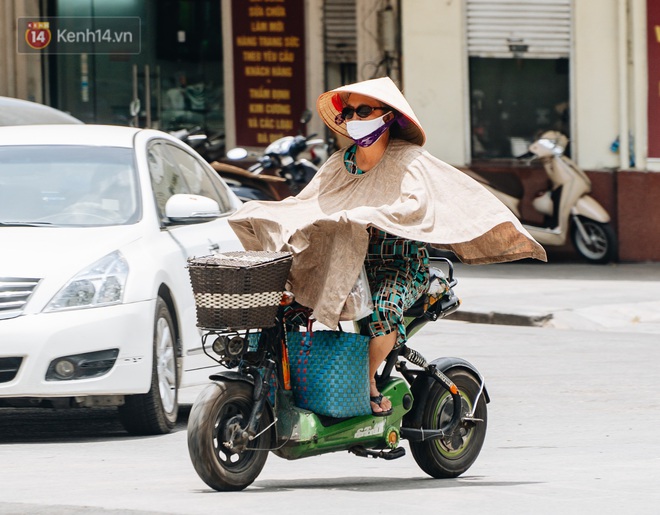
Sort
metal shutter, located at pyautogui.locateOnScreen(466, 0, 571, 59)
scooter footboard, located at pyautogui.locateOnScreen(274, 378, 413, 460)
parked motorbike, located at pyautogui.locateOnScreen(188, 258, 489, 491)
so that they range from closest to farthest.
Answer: parked motorbike, located at pyautogui.locateOnScreen(188, 258, 489, 491)
scooter footboard, located at pyautogui.locateOnScreen(274, 378, 413, 460)
metal shutter, located at pyautogui.locateOnScreen(466, 0, 571, 59)

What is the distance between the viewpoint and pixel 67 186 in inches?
350

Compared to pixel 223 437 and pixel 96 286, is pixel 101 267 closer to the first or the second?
pixel 96 286

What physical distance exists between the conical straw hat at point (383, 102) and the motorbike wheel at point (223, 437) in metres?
1.24

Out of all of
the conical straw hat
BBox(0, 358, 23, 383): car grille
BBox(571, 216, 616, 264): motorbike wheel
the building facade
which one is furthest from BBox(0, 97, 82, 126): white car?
the conical straw hat

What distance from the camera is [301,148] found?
18.0m

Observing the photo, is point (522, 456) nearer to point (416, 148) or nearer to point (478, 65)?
point (416, 148)

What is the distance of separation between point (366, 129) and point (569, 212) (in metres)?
11.2

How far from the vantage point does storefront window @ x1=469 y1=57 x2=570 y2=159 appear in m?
18.0

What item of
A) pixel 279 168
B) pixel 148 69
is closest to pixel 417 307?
pixel 279 168

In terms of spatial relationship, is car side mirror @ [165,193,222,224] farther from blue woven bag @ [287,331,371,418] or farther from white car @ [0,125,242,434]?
blue woven bag @ [287,331,371,418]

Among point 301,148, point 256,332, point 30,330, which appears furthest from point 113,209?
point 301,148

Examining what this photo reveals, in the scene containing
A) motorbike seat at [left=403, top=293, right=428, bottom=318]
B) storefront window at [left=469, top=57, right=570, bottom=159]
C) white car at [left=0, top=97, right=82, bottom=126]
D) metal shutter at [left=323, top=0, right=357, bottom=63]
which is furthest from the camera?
metal shutter at [left=323, top=0, right=357, bottom=63]

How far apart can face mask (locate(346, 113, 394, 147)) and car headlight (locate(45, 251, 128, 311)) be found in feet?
6.41

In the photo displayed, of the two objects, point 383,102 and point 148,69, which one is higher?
point 148,69
